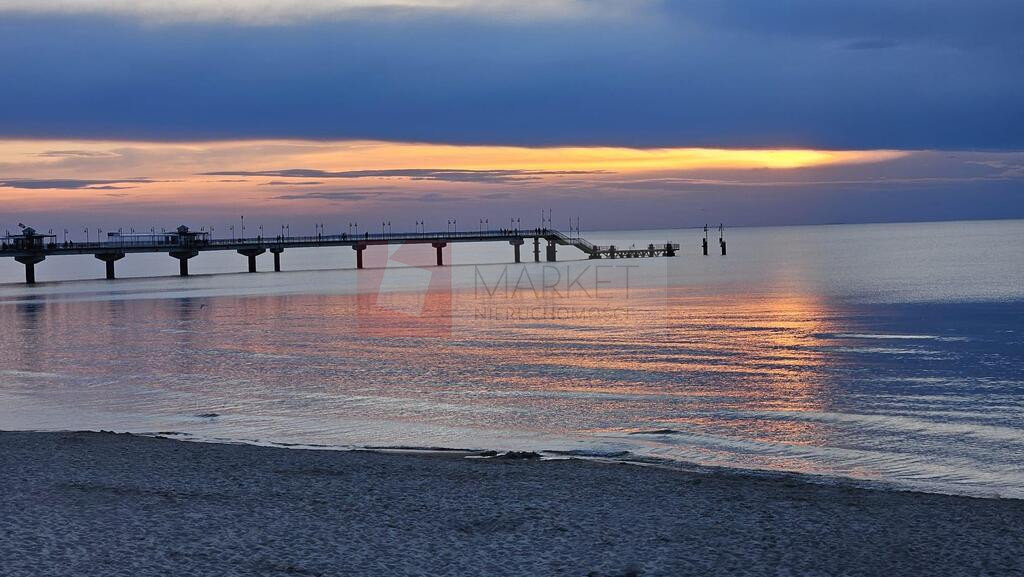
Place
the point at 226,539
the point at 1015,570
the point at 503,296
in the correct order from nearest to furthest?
the point at 1015,570, the point at 226,539, the point at 503,296

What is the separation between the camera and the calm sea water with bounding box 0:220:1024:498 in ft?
57.4

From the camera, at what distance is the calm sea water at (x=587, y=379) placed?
17484mm

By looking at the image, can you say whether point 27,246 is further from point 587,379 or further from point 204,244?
point 587,379

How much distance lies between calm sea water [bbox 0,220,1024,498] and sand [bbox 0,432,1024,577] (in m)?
3.04

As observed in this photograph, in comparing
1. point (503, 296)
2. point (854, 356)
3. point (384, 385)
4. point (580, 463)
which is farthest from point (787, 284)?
point (580, 463)

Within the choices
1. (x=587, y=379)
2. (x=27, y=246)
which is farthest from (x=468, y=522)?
(x=27, y=246)

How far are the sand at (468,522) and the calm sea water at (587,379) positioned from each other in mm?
3043

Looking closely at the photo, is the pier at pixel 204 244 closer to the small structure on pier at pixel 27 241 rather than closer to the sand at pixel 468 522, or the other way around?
the small structure on pier at pixel 27 241

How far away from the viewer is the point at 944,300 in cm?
5553

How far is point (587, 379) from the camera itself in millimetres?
26406

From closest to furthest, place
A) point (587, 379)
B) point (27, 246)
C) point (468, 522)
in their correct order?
point (468, 522)
point (587, 379)
point (27, 246)

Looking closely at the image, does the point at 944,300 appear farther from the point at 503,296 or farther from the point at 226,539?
the point at 226,539

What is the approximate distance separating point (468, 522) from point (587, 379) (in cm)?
1577

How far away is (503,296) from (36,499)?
192ft
